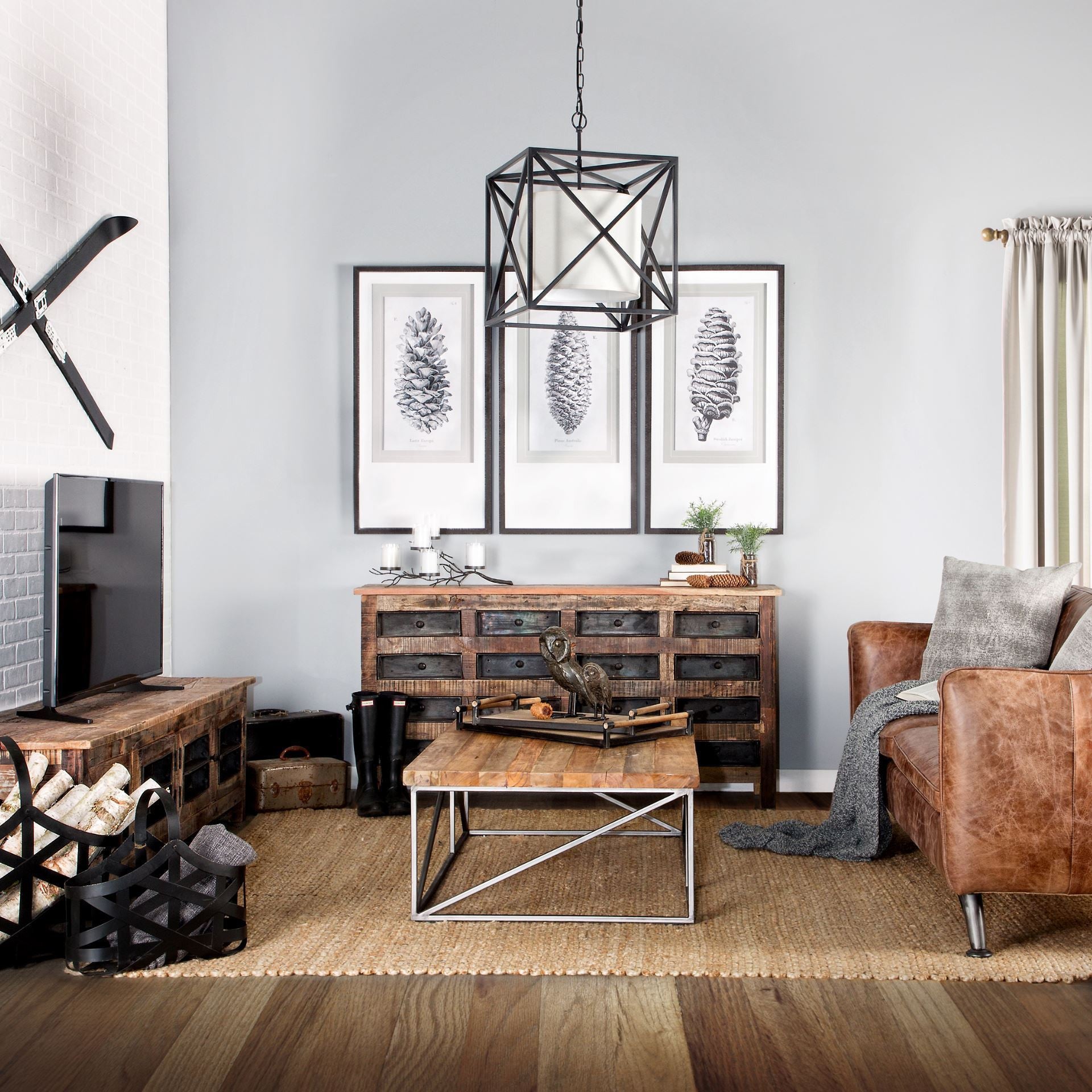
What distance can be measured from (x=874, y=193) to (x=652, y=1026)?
338cm

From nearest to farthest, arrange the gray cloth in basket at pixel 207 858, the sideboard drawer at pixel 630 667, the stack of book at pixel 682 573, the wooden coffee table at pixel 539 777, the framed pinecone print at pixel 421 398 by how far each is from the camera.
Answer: the gray cloth in basket at pixel 207 858 < the wooden coffee table at pixel 539 777 < the sideboard drawer at pixel 630 667 < the stack of book at pixel 682 573 < the framed pinecone print at pixel 421 398

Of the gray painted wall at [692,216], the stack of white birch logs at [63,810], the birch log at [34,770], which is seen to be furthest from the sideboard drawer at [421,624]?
the birch log at [34,770]

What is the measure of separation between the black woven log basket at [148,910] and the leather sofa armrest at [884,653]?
2.14 meters

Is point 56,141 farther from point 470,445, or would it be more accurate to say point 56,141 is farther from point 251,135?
point 470,445

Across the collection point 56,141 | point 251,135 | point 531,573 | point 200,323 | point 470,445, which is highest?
point 251,135

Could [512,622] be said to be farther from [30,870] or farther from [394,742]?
[30,870]

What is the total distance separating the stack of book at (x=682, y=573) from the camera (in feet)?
13.1

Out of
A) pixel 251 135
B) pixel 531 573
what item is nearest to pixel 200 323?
pixel 251 135

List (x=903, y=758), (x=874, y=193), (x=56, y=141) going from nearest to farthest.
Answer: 1. (x=903, y=758)
2. (x=56, y=141)
3. (x=874, y=193)

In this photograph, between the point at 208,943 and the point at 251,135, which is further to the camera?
the point at 251,135

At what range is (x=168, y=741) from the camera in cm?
309

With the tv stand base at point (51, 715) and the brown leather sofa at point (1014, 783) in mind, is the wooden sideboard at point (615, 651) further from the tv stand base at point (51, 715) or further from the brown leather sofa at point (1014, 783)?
the brown leather sofa at point (1014, 783)

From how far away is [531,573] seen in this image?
427 centimetres

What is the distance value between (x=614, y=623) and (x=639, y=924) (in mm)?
1392
